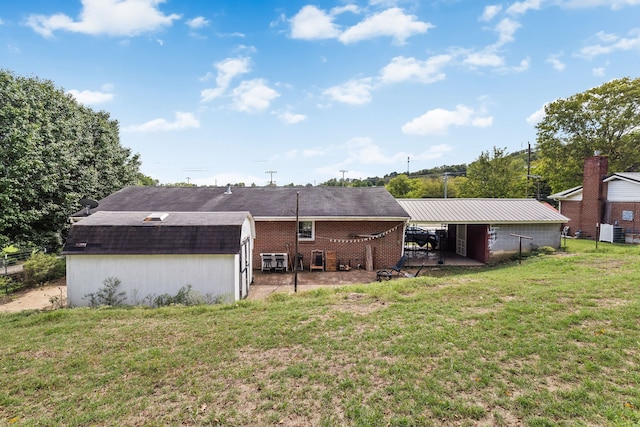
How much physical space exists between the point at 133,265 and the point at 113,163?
20.8 m

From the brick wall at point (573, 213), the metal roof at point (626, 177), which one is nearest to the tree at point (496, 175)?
the brick wall at point (573, 213)

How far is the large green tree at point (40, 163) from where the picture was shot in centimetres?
1331

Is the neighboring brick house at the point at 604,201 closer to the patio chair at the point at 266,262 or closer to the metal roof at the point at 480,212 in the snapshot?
the metal roof at the point at 480,212

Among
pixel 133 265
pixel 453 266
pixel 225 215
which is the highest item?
pixel 225 215

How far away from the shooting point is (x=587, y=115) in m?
30.7

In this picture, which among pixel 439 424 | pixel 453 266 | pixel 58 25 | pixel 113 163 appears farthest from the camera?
pixel 113 163

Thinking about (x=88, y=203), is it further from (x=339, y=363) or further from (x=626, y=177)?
(x=626, y=177)

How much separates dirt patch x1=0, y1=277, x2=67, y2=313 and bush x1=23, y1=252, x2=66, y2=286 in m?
0.36

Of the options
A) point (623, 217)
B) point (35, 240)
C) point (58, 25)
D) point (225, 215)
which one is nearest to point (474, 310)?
point (225, 215)

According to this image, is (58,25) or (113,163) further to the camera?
(113,163)

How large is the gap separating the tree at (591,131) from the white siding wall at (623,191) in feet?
37.0

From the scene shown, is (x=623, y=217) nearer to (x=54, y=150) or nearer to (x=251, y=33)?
(x=251, y=33)

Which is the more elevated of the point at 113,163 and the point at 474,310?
the point at 113,163

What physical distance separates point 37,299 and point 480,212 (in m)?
18.7
